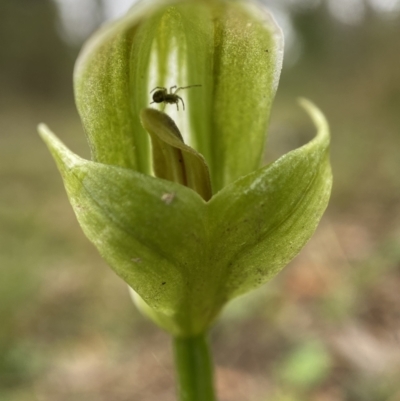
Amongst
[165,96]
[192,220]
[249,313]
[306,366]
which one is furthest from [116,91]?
[249,313]

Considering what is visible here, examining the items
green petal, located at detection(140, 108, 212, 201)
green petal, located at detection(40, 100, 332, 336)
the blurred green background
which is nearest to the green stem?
green petal, located at detection(40, 100, 332, 336)

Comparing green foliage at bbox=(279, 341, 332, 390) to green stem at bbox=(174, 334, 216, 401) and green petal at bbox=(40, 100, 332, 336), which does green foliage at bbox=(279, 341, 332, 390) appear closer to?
green stem at bbox=(174, 334, 216, 401)

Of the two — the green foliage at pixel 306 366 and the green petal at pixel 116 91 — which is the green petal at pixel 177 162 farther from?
the green foliage at pixel 306 366

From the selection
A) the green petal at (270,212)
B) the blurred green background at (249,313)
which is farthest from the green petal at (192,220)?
the blurred green background at (249,313)

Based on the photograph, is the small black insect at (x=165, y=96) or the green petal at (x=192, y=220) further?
the small black insect at (x=165, y=96)

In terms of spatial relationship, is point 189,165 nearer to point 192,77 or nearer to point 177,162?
point 177,162

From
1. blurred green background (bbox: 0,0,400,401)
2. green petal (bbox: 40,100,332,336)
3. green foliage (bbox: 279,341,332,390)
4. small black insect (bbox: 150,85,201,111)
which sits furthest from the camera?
blurred green background (bbox: 0,0,400,401)

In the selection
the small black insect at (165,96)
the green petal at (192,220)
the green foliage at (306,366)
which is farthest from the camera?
the green foliage at (306,366)
